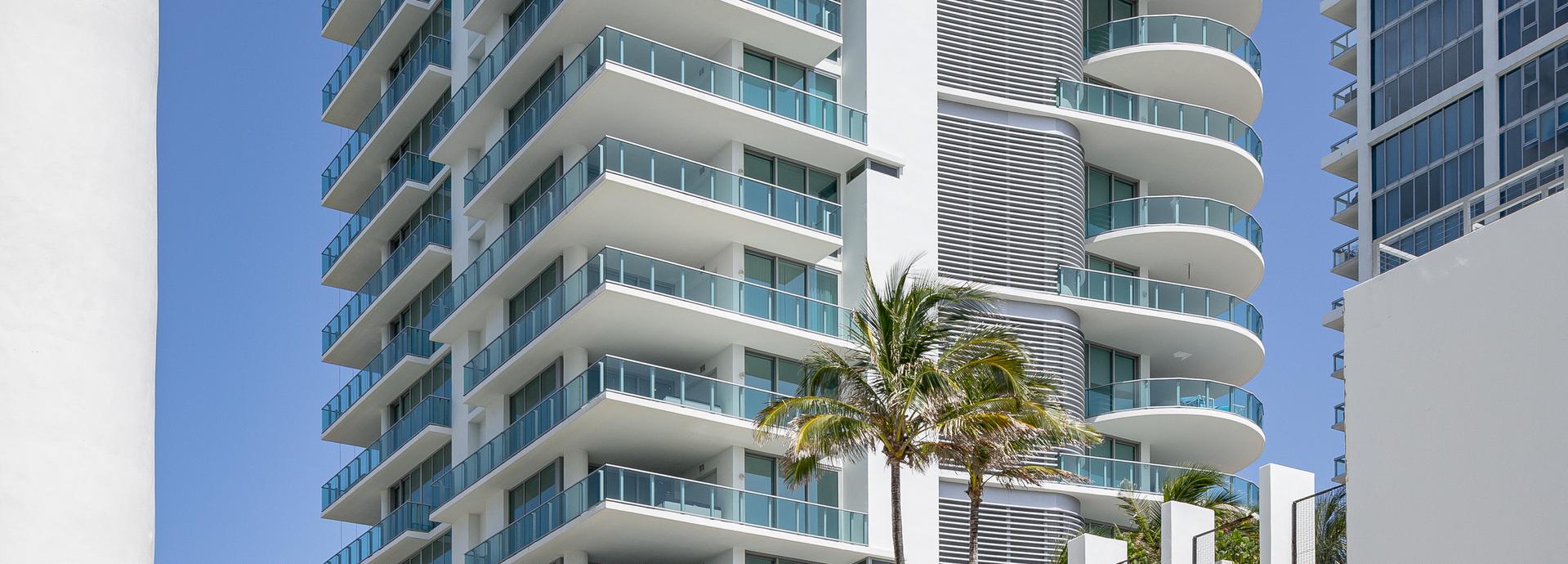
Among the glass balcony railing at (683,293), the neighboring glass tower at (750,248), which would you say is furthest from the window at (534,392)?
the glass balcony railing at (683,293)

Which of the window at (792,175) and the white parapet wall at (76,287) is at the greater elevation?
the window at (792,175)

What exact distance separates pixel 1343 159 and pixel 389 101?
4054 centimetres

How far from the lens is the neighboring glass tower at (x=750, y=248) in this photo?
47.3 m

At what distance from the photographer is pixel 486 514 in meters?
52.7

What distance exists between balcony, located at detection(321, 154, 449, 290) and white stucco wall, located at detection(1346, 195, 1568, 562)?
47341 millimetres

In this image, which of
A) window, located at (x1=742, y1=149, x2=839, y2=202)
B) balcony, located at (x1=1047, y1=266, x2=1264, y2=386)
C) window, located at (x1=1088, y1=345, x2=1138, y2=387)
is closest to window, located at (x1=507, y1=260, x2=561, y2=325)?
window, located at (x1=742, y1=149, x2=839, y2=202)

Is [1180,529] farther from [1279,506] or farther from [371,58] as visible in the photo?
[371,58]

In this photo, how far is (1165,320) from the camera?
57.3m

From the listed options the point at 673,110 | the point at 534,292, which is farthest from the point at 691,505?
the point at 673,110

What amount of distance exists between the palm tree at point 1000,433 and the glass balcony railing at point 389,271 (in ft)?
88.5

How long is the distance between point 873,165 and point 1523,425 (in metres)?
36.4

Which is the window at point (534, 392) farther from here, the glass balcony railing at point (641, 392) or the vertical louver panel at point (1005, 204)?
the vertical louver panel at point (1005, 204)

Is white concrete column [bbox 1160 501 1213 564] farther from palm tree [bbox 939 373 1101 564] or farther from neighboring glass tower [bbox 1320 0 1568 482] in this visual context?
neighboring glass tower [bbox 1320 0 1568 482]

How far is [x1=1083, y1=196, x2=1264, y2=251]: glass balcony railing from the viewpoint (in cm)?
5869
